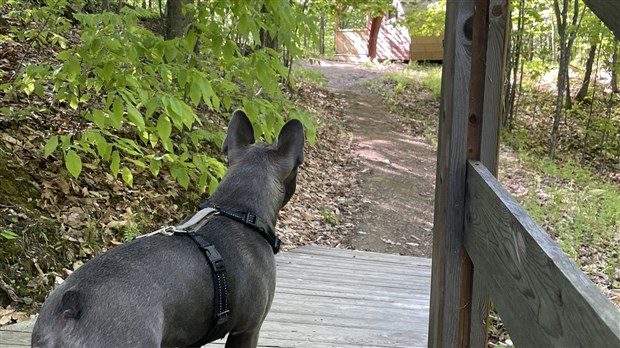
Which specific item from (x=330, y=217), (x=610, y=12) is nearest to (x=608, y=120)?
(x=330, y=217)

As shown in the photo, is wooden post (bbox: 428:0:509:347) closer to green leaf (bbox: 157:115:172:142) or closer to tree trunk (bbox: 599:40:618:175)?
green leaf (bbox: 157:115:172:142)

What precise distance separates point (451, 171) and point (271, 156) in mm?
1277

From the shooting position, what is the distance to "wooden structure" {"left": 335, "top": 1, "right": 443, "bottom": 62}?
1131 inches

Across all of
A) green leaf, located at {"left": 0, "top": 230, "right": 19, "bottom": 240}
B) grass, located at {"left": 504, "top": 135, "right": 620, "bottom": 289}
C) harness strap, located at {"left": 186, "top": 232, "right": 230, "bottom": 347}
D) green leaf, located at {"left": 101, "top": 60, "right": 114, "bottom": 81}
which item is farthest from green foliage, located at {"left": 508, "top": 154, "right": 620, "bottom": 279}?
green leaf, located at {"left": 0, "top": 230, "right": 19, "bottom": 240}

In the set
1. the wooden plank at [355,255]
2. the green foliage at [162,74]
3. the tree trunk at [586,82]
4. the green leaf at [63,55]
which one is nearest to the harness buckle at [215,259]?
the green foliage at [162,74]

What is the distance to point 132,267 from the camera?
2156mm

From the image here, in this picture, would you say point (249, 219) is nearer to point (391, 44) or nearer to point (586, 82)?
point (586, 82)

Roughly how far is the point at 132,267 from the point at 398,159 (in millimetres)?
12254

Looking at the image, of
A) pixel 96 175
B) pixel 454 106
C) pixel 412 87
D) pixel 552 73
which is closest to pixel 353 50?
pixel 412 87

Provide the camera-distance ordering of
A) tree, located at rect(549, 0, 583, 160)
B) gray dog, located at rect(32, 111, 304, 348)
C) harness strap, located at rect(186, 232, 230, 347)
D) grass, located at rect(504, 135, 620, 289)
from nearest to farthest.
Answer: gray dog, located at rect(32, 111, 304, 348)
harness strap, located at rect(186, 232, 230, 347)
grass, located at rect(504, 135, 620, 289)
tree, located at rect(549, 0, 583, 160)

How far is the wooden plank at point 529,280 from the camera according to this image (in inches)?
41.8

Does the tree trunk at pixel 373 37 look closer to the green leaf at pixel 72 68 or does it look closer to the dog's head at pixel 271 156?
the green leaf at pixel 72 68

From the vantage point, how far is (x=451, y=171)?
229 centimetres

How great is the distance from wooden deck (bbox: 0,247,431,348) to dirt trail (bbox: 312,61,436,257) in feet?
8.94
